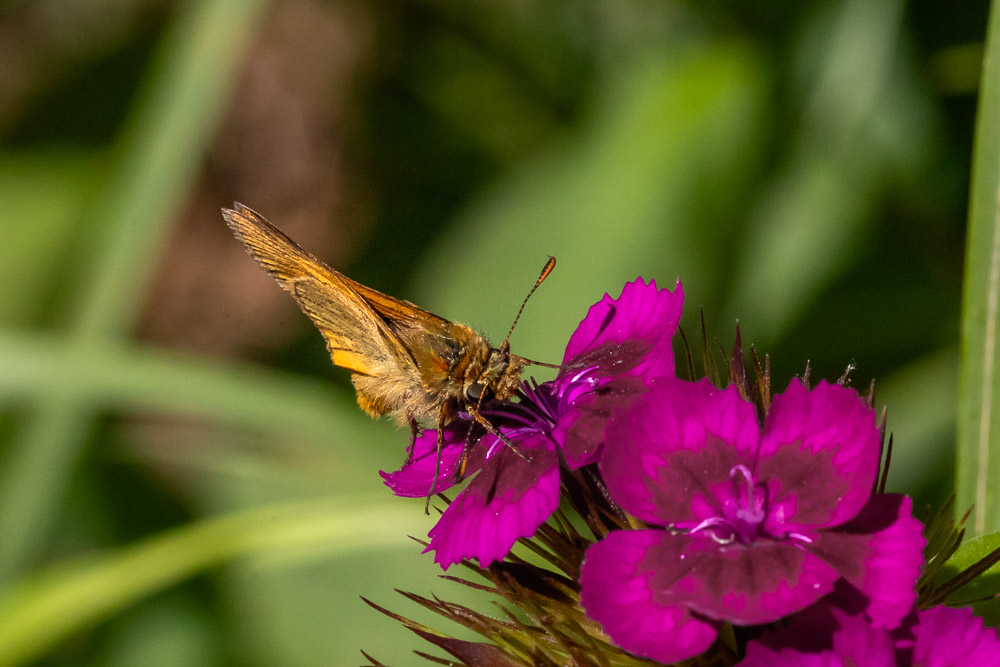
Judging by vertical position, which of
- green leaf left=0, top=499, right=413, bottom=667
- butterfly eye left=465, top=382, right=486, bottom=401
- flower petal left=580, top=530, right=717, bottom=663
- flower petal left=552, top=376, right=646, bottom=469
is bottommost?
green leaf left=0, top=499, right=413, bottom=667

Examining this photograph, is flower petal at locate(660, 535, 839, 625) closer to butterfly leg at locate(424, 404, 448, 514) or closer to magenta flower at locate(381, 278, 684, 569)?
magenta flower at locate(381, 278, 684, 569)

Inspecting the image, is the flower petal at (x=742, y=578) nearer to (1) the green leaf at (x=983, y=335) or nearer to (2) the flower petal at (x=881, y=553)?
(2) the flower petal at (x=881, y=553)

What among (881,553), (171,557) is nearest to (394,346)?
(881,553)

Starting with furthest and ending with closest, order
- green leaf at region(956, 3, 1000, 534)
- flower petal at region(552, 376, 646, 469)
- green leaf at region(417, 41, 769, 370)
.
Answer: green leaf at region(417, 41, 769, 370)
green leaf at region(956, 3, 1000, 534)
flower petal at region(552, 376, 646, 469)

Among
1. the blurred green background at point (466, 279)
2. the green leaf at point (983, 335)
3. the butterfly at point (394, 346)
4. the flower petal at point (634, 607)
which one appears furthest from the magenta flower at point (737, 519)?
the blurred green background at point (466, 279)

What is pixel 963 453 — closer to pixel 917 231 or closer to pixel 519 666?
pixel 519 666

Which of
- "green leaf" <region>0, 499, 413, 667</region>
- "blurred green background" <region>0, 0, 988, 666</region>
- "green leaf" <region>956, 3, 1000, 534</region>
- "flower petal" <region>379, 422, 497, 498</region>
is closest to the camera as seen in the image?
"flower petal" <region>379, 422, 497, 498</region>

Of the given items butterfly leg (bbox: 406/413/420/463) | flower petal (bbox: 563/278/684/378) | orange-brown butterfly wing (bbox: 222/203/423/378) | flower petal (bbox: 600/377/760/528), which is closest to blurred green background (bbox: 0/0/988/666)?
orange-brown butterfly wing (bbox: 222/203/423/378)

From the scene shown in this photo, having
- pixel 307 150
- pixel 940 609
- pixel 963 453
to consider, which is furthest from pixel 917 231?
pixel 307 150
